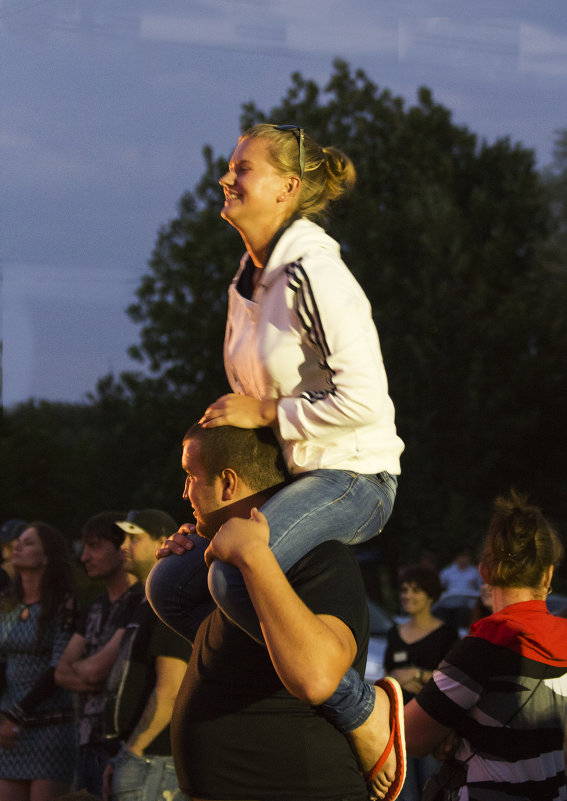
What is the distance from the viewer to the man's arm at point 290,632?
205cm

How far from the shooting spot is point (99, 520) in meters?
5.96

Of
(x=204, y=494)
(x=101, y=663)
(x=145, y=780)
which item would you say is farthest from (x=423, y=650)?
(x=204, y=494)

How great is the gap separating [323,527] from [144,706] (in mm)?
2567

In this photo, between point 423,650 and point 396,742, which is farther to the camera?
point 423,650

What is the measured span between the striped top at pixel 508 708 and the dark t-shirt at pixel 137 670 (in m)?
1.53

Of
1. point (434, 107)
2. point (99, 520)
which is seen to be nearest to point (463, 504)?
point (434, 107)

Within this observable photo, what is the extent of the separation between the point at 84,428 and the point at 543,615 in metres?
26.8

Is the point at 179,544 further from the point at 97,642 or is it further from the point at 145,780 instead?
the point at 97,642

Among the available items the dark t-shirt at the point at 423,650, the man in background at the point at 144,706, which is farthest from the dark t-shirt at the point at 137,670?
the dark t-shirt at the point at 423,650

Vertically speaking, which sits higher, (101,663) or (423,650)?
(101,663)

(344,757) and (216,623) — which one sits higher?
(216,623)

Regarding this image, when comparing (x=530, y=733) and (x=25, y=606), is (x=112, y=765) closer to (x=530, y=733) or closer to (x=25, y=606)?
(x=25, y=606)

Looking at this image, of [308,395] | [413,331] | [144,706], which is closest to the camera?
[308,395]

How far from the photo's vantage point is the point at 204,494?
8.31 ft
